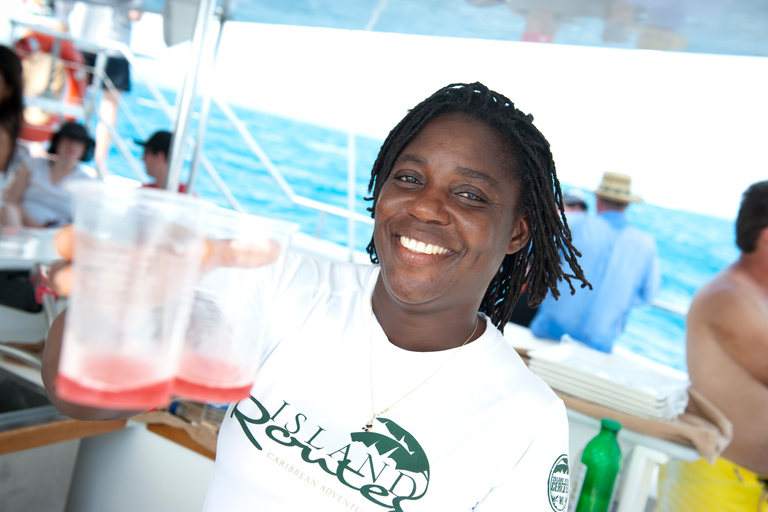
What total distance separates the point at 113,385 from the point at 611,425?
62.3 inches

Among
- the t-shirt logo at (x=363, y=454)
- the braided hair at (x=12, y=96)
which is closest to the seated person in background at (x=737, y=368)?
the t-shirt logo at (x=363, y=454)

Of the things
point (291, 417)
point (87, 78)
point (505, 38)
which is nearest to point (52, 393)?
point (291, 417)

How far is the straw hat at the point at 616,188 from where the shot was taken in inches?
150

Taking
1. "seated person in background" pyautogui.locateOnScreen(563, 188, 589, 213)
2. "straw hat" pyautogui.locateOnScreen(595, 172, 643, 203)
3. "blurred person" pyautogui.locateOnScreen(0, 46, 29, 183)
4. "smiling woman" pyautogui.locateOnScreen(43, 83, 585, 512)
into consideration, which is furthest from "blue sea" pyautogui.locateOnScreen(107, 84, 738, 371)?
"smiling woman" pyautogui.locateOnScreen(43, 83, 585, 512)

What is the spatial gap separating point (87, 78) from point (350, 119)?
3.32 m

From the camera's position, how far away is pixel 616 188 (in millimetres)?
3883

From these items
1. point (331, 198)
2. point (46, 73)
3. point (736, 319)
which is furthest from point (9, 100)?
point (331, 198)

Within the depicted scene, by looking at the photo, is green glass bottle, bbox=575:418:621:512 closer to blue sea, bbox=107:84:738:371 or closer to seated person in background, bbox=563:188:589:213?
seated person in background, bbox=563:188:589:213

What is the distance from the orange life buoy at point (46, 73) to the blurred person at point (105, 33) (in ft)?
0.87

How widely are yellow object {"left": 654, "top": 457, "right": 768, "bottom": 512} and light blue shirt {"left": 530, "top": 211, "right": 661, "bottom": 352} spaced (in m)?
1.31

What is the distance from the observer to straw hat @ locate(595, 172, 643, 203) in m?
3.80

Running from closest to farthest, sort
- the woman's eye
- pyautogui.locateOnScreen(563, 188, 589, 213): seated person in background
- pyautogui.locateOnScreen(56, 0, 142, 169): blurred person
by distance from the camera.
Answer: the woman's eye
pyautogui.locateOnScreen(563, 188, 589, 213): seated person in background
pyautogui.locateOnScreen(56, 0, 142, 169): blurred person

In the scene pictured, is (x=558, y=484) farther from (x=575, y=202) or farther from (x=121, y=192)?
(x=575, y=202)

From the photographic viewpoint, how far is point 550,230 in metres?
1.38
